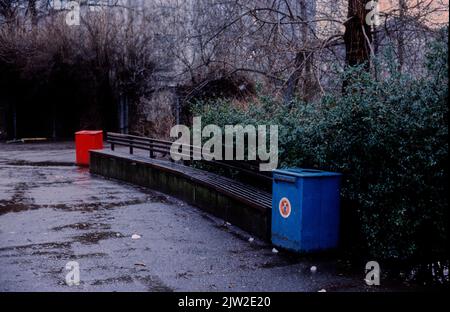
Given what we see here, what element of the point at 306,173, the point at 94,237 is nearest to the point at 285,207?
the point at 306,173

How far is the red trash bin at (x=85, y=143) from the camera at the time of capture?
1847cm

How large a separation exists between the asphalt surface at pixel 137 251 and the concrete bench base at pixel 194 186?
196mm

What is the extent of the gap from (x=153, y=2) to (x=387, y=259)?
24745mm

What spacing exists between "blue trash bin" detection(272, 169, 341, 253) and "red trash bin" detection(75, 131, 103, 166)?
1203cm

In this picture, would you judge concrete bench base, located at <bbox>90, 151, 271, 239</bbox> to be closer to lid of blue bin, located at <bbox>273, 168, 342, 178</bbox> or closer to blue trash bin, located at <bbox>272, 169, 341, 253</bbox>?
blue trash bin, located at <bbox>272, 169, 341, 253</bbox>

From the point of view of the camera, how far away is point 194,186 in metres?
11.1

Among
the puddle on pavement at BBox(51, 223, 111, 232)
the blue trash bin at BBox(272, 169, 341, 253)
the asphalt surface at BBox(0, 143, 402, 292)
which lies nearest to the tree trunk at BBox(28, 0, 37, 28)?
the asphalt surface at BBox(0, 143, 402, 292)

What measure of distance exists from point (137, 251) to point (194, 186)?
11.2 feet

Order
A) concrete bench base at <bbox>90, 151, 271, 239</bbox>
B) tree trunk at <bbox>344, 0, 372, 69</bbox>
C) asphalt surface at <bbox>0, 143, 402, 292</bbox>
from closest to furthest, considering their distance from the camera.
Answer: asphalt surface at <bbox>0, 143, 402, 292</bbox>
concrete bench base at <bbox>90, 151, 271, 239</bbox>
tree trunk at <bbox>344, 0, 372, 69</bbox>

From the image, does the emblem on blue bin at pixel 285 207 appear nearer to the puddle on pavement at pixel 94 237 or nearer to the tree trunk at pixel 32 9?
the puddle on pavement at pixel 94 237

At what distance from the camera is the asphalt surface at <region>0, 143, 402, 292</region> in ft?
21.1

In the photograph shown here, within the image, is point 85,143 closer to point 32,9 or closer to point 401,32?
point 401,32

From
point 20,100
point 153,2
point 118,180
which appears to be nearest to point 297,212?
point 118,180
